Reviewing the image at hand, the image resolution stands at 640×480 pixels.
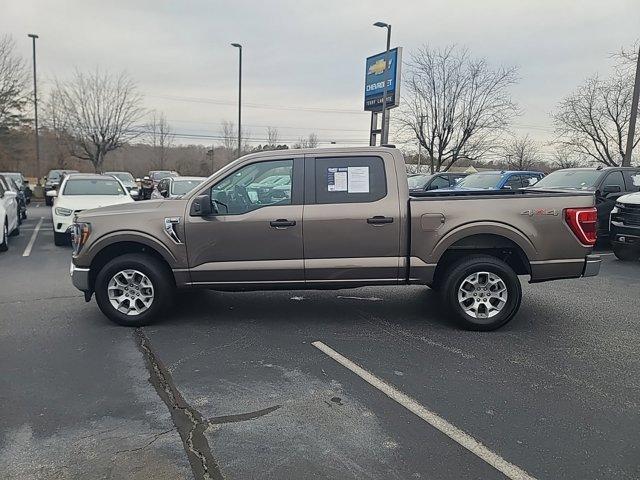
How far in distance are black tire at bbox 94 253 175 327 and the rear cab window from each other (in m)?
1.86

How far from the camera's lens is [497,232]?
5430 millimetres

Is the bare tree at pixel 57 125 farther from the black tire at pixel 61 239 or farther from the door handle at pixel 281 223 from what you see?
the door handle at pixel 281 223

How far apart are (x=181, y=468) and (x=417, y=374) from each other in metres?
2.14

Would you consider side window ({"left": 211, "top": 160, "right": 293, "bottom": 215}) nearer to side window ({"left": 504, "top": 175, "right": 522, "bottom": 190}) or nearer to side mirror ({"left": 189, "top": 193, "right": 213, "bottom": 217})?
side mirror ({"left": 189, "top": 193, "right": 213, "bottom": 217})

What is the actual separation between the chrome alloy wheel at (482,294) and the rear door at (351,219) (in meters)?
0.78

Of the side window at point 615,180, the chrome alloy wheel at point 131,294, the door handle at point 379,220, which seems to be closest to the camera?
the door handle at point 379,220

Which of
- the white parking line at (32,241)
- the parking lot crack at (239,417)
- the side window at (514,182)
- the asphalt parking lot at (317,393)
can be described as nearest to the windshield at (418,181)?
the side window at (514,182)

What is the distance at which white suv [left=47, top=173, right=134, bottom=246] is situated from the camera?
36.0ft

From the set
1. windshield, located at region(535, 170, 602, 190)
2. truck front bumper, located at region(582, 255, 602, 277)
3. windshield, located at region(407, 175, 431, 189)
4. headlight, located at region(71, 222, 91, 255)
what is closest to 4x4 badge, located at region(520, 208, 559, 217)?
truck front bumper, located at region(582, 255, 602, 277)

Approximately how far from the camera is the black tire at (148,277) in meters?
5.54

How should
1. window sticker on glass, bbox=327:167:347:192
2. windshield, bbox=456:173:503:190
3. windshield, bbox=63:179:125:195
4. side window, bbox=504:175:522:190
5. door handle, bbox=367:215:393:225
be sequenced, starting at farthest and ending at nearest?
windshield, bbox=456:173:503:190, side window, bbox=504:175:522:190, windshield, bbox=63:179:125:195, window sticker on glass, bbox=327:167:347:192, door handle, bbox=367:215:393:225

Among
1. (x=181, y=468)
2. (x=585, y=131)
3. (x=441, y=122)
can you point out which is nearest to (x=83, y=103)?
(x=441, y=122)

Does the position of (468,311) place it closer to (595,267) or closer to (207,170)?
(595,267)

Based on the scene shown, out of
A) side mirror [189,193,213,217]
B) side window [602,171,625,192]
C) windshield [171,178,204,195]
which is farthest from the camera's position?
windshield [171,178,204,195]
